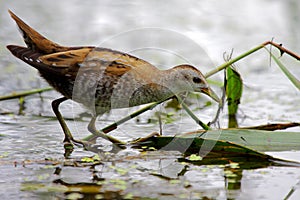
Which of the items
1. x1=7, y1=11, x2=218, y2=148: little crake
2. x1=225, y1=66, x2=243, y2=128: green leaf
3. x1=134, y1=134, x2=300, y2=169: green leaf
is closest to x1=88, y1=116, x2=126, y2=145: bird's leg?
x1=7, y1=11, x2=218, y2=148: little crake

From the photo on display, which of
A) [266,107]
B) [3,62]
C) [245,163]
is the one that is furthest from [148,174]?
[3,62]

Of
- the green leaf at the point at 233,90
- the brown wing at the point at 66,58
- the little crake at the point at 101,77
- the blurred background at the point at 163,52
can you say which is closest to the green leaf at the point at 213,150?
the blurred background at the point at 163,52

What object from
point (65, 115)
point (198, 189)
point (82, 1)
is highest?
point (82, 1)

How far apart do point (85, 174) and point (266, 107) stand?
258 cm

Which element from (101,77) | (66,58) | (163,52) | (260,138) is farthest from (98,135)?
(163,52)

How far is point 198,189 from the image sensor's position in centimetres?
385

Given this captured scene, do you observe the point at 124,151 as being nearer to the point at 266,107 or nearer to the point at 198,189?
the point at 198,189

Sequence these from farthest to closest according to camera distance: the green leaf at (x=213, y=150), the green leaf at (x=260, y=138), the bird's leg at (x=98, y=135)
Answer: the bird's leg at (x=98, y=135)
the green leaf at (x=260, y=138)
the green leaf at (x=213, y=150)

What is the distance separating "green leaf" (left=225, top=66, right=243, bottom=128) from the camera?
5.55 meters

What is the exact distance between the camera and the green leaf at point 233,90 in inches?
219

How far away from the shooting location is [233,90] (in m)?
5.63

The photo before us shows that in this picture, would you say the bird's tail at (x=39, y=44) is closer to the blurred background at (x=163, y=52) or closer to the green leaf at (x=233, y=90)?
the blurred background at (x=163, y=52)

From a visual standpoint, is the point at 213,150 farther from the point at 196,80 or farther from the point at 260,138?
the point at 196,80

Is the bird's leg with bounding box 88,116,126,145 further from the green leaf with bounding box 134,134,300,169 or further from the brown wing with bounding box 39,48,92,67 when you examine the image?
the brown wing with bounding box 39,48,92,67
